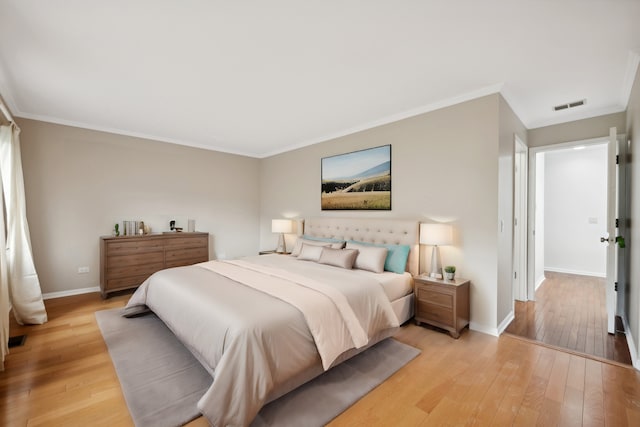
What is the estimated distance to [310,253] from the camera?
152 inches

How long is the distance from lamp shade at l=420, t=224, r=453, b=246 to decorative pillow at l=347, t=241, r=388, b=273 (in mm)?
513

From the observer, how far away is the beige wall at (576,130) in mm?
3311

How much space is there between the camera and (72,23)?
1.93 m

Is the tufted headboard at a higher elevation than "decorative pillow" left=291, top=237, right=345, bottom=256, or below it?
higher

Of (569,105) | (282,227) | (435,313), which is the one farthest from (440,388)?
(282,227)

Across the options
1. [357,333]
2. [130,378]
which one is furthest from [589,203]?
[130,378]

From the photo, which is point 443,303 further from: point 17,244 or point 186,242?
point 17,244

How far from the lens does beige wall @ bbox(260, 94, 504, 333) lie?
2.92m

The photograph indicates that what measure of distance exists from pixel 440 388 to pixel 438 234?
1.52 metres

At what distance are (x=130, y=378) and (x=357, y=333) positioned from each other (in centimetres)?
177

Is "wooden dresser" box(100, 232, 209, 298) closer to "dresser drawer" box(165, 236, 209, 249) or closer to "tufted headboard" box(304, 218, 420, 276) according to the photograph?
"dresser drawer" box(165, 236, 209, 249)

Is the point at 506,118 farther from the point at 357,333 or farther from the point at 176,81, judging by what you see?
the point at 176,81

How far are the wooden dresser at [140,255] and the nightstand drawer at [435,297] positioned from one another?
372 cm

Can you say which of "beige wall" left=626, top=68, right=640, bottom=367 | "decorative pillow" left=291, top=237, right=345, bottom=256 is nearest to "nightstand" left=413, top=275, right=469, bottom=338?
"decorative pillow" left=291, top=237, right=345, bottom=256
